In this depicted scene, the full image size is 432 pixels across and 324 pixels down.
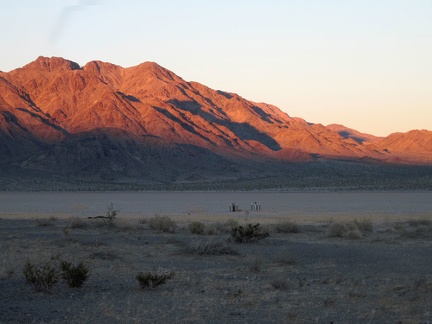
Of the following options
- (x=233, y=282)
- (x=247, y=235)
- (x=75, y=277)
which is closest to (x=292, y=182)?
(x=247, y=235)

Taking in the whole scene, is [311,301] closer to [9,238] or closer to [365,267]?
[365,267]

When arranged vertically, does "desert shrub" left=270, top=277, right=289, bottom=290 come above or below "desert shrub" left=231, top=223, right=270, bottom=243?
below

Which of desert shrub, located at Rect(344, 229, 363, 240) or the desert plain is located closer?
the desert plain

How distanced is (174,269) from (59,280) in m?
3.48

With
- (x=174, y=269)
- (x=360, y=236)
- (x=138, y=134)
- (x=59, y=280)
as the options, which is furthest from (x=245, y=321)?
(x=138, y=134)

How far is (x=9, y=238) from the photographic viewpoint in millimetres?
26391

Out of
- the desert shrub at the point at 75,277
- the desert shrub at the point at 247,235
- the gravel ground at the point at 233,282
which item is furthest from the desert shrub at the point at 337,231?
the desert shrub at the point at 75,277

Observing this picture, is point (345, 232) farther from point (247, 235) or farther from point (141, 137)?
point (141, 137)

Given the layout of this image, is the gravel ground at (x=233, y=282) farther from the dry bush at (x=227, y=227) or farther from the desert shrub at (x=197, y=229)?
A: the dry bush at (x=227, y=227)

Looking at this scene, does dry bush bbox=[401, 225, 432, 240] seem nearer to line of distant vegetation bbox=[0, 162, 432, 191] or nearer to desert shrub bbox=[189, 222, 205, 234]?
desert shrub bbox=[189, 222, 205, 234]

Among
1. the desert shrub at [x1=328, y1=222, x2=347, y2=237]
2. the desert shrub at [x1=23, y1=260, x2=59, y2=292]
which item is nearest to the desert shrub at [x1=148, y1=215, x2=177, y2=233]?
the desert shrub at [x1=328, y1=222, x2=347, y2=237]

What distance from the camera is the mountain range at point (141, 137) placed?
130875 millimetres

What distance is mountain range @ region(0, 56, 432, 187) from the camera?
131 m

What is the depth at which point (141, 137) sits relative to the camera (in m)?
141
